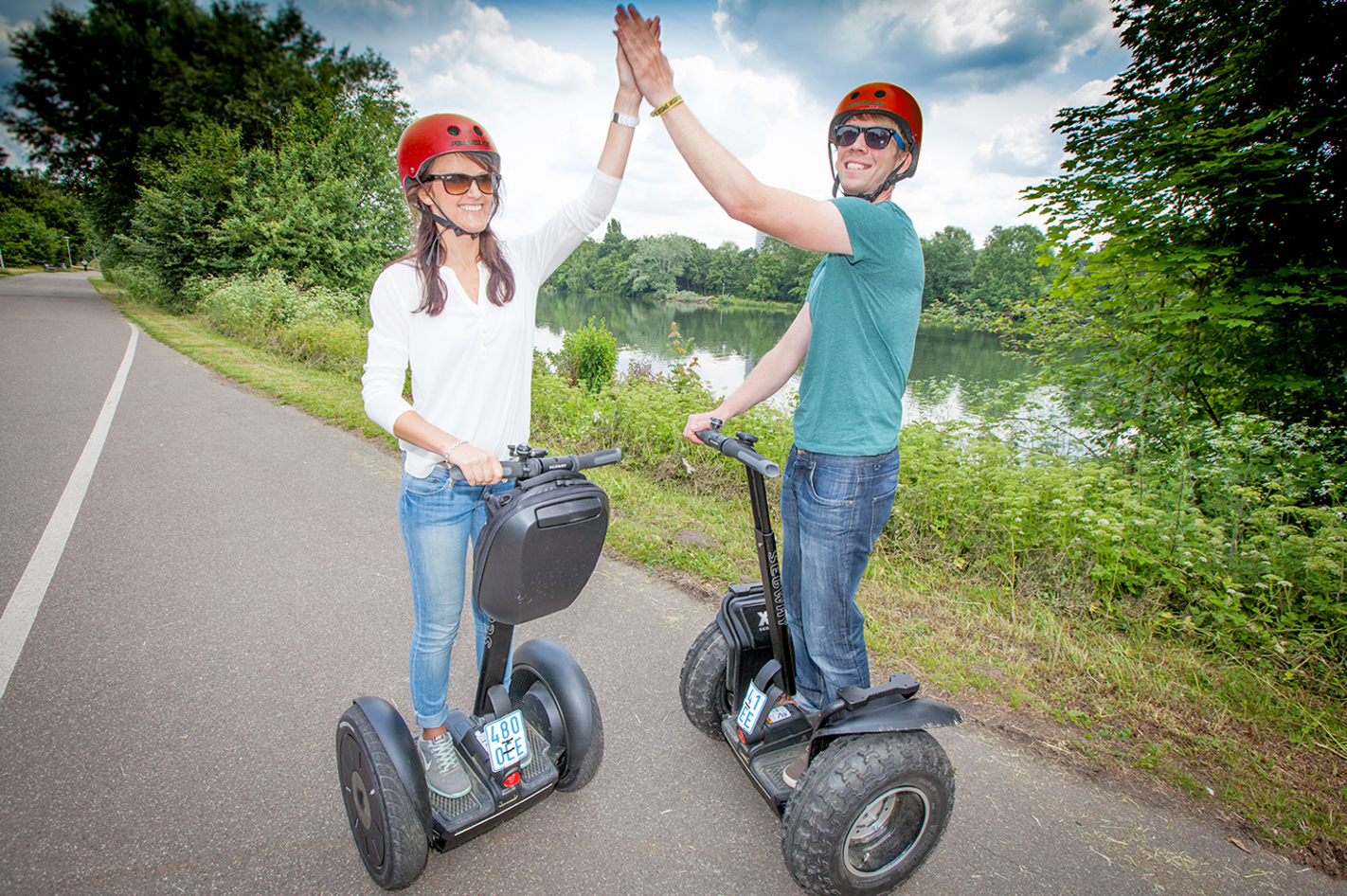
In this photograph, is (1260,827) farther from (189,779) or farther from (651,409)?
(651,409)

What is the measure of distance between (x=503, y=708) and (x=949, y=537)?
3.32 meters

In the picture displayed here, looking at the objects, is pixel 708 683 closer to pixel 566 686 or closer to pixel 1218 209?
pixel 566 686

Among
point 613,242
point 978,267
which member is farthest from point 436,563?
point 613,242

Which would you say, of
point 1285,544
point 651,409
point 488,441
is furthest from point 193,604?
point 1285,544

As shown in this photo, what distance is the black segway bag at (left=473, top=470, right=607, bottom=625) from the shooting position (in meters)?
1.66

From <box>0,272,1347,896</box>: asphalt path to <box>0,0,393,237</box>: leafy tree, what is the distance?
22.0m

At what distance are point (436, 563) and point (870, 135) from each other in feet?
5.88

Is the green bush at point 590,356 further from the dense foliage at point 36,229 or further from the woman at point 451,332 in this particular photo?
the dense foliage at point 36,229

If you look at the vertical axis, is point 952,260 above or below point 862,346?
above

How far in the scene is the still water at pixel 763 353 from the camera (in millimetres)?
9625

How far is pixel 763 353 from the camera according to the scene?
22.1 meters

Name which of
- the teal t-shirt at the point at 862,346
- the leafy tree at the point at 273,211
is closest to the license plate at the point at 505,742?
the teal t-shirt at the point at 862,346

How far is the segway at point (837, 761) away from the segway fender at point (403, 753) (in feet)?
3.46

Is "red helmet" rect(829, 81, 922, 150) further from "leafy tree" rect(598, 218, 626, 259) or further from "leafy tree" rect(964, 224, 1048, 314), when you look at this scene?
"leafy tree" rect(598, 218, 626, 259)
